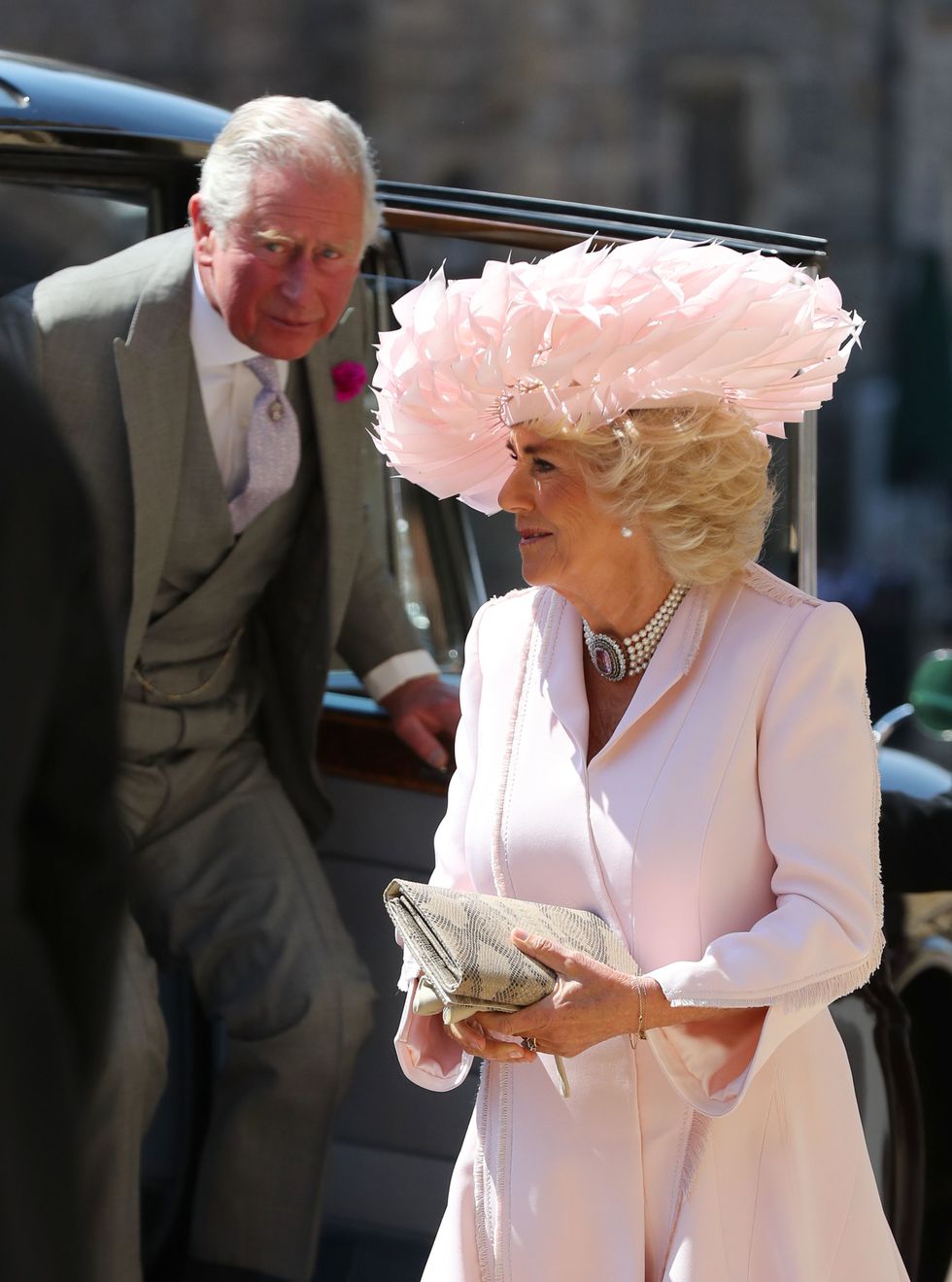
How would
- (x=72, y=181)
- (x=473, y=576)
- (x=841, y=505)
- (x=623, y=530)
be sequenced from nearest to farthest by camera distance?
(x=623, y=530), (x=72, y=181), (x=473, y=576), (x=841, y=505)

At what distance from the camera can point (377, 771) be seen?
10.8 ft

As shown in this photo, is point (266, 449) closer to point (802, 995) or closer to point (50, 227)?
point (50, 227)

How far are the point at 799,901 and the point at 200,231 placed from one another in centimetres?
160

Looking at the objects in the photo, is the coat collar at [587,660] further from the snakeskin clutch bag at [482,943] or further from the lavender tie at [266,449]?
the lavender tie at [266,449]

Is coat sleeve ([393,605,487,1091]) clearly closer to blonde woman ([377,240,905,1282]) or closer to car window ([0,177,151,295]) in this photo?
blonde woman ([377,240,905,1282])

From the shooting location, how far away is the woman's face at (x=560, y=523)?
7.51ft

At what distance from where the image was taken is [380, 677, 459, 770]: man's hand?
10.5 ft

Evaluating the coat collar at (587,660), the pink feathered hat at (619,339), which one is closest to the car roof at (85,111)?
the pink feathered hat at (619,339)

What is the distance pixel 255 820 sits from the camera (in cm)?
315

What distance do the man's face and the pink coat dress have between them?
98cm

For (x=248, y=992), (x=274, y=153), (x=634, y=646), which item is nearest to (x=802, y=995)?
(x=634, y=646)

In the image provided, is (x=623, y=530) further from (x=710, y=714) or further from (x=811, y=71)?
(x=811, y=71)

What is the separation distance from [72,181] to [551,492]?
122cm

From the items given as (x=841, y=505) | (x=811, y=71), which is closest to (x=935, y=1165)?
(x=841, y=505)
